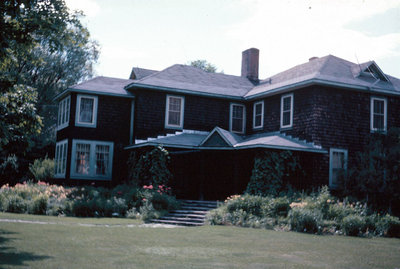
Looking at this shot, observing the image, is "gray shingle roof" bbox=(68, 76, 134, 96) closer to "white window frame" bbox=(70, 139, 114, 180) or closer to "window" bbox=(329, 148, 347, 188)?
"white window frame" bbox=(70, 139, 114, 180)

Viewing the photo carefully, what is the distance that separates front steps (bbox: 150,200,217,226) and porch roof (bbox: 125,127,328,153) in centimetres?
315

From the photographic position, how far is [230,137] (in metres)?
22.2

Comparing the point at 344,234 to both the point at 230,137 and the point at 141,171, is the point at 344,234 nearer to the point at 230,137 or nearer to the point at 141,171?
the point at 230,137

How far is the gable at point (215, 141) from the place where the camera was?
21.7 metres

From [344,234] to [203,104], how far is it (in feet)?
41.2

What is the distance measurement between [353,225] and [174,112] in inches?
491

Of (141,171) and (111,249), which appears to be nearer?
(111,249)

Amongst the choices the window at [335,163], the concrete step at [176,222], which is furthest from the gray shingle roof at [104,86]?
the window at [335,163]

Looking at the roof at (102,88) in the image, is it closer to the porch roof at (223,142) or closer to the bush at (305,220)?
the porch roof at (223,142)

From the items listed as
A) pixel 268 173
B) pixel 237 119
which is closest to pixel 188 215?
pixel 268 173

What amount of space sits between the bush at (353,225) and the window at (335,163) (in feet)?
22.5

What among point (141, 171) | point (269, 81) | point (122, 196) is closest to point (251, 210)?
point (122, 196)

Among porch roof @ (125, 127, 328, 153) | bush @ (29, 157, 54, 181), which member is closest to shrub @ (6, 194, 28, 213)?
porch roof @ (125, 127, 328, 153)

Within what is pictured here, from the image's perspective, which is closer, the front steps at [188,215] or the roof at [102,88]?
the front steps at [188,215]
